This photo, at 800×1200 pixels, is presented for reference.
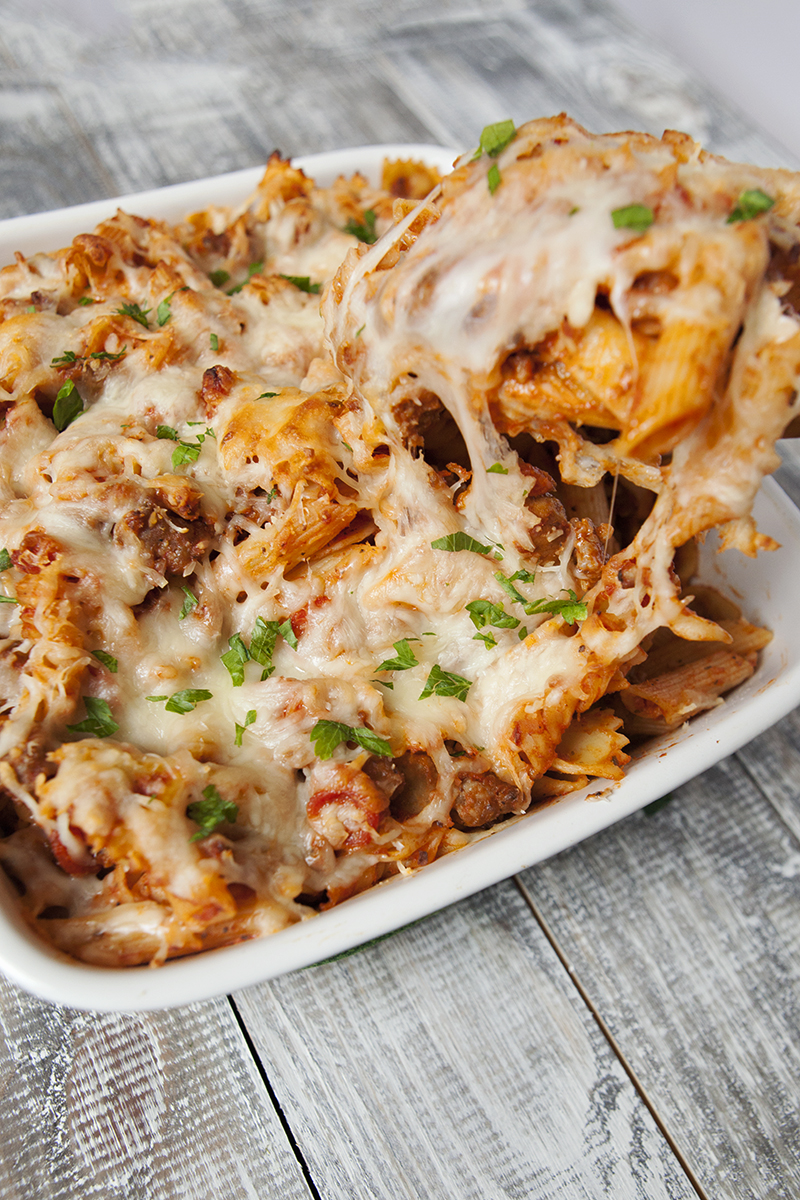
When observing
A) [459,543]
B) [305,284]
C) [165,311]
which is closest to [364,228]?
[305,284]

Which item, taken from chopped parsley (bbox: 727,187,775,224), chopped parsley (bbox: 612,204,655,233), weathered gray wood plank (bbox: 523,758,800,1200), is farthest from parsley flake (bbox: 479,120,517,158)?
weathered gray wood plank (bbox: 523,758,800,1200)

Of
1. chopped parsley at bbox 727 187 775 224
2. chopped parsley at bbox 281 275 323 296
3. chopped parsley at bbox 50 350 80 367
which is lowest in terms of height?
chopped parsley at bbox 50 350 80 367

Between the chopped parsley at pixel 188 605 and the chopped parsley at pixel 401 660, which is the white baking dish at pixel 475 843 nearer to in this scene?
the chopped parsley at pixel 401 660

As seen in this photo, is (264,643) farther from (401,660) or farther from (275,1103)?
(275,1103)

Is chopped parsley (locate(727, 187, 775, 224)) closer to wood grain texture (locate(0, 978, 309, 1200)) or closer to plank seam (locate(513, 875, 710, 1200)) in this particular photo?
plank seam (locate(513, 875, 710, 1200))

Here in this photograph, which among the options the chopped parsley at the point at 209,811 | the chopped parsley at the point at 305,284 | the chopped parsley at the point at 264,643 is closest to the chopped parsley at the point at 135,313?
the chopped parsley at the point at 305,284

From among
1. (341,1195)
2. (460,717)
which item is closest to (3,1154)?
(341,1195)

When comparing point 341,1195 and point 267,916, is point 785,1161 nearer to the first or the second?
point 341,1195

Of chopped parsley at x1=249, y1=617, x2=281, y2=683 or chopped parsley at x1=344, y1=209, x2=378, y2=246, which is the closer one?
chopped parsley at x1=249, y1=617, x2=281, y2=683
